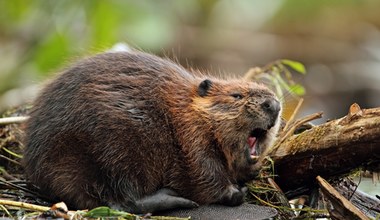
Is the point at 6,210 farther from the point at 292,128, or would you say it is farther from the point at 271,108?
the point at 292,128

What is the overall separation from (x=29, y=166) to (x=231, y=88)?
1351mm

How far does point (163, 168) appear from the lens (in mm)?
5051

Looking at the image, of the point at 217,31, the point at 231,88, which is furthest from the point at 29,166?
the point at 217,31

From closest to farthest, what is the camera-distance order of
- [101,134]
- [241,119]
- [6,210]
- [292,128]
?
1. [6,210]
2. [101,134]
3. [241,119]
4. [292,128]

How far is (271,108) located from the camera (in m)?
5.13

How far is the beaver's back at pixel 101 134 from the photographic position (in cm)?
490

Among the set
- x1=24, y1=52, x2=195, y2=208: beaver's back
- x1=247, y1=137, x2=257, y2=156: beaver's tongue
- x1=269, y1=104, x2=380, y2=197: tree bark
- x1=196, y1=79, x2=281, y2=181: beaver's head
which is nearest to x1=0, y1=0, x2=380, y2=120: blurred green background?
x1=24, y1=52, x2=195, y2=208: beaver's back

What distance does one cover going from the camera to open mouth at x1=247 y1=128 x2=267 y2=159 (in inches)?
208

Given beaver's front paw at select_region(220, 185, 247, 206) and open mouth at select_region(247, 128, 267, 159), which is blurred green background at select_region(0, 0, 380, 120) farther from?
beaver's front paw at select_region(220, 185, 247, 206)

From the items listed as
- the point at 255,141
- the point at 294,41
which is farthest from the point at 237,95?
the point at 294,41

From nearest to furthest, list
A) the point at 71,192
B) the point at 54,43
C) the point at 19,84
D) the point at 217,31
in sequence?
the point at 71,192 → the point at 54,43 → the point at 19,84 → the point at 217,31

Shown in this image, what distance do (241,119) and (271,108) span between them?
0.64 feet

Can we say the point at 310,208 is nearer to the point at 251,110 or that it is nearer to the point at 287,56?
the point at 251,110

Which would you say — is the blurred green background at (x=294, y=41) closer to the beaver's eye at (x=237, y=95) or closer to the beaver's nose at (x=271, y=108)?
the beaver's eye at (x=237, y=95)
